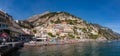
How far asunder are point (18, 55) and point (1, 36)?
20371mm

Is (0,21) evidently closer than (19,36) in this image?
Yes

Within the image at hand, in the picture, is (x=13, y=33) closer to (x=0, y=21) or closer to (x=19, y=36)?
(x=19, y=36)

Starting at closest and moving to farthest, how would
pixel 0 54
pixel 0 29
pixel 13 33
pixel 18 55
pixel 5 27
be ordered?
pixel 0 54, pixel 18 55, pixel 0 29, pixel 5 27, pixel 13 33

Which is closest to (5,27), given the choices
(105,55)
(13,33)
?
(13,33)

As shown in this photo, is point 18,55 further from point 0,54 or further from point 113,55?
point 113,55

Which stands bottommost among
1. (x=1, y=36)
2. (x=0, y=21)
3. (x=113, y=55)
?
(x=113, y=55)

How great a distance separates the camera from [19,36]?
177125 millimetres

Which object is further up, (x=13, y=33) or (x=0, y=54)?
(x=13, y=33)

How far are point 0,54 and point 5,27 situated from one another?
6813cm

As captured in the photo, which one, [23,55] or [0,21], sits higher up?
[0,21]

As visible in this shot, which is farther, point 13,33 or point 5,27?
point 13,33

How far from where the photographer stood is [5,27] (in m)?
132

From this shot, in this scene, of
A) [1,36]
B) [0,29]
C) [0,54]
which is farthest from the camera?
[0,29]

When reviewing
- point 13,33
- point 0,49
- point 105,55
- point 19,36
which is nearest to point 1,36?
point 0,49
